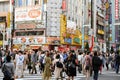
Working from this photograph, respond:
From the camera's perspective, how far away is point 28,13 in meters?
63.4

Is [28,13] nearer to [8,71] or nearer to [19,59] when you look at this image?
[19,59]

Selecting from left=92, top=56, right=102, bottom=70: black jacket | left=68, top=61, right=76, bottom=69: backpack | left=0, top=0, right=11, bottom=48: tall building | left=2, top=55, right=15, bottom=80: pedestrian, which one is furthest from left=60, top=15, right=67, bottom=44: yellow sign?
left=2, top=55, right=15, bottom=80: pedestrian

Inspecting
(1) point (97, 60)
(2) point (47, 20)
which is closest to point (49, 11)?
(2) point (47, 20)

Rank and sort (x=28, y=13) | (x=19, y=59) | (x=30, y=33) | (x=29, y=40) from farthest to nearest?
(x=30, y=33), (x=28, y=13), (x=29, y=40), (x=19, y=59)

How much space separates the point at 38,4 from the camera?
6375 centimetres

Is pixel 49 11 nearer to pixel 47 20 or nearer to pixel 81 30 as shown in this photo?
pixel 47 20

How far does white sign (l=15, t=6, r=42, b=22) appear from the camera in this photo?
205 feet

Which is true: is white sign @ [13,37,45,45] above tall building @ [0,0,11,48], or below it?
below

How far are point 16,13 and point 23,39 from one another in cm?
482

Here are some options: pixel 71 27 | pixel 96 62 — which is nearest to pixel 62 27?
pixel 71 27

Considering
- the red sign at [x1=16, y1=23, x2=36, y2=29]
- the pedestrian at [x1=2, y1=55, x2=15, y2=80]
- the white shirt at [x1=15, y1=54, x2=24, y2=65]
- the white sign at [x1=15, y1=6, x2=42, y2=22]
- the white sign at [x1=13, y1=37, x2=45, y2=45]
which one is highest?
the white sign at [x1=15, y1=6, x2=42, y2=22]

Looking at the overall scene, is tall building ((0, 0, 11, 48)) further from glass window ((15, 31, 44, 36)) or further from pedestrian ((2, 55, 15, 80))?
pedestrian ((2, 55, 15, 80))

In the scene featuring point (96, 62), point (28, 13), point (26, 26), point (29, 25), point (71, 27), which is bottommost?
point (96, 62)

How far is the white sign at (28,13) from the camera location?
205 ft
